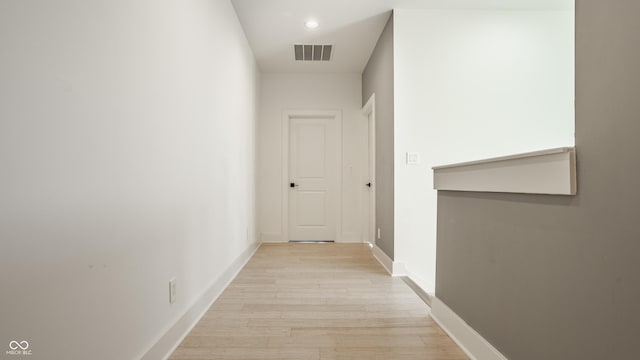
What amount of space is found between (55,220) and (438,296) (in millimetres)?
1993

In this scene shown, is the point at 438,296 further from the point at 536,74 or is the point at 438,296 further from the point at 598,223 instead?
the point at 536,74

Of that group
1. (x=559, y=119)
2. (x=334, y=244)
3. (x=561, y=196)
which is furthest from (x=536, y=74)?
(x=334, y=244)

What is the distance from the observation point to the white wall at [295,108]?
511cm

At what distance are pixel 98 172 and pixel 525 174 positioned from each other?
1.53 m

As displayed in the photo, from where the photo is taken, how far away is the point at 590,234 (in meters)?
0.97

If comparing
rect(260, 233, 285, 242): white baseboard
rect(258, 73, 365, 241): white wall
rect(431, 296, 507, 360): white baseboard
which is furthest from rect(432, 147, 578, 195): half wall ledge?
rect(260, 233, 285, 242): white baseboard

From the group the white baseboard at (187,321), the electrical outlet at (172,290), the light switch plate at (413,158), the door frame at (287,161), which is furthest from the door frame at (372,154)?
the electrical outlet at (172,290)

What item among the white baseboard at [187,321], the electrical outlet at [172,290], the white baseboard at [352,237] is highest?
the electrical outlet at [172,290]

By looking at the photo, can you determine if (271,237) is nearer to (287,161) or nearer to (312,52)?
(287,161)

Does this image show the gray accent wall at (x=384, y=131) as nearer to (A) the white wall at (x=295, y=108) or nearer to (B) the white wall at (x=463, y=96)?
(B) the white wall at (x=463, y=96)

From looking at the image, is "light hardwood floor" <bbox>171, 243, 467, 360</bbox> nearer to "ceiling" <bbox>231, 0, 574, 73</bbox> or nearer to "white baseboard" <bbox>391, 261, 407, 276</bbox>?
"white baseboard" <bbox>391, 261, 407, 276</bbox>

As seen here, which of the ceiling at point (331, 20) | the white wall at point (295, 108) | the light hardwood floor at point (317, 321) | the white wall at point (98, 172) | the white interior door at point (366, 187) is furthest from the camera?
the white wall at point (295, 108)

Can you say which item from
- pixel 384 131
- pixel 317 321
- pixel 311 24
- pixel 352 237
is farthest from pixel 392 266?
pixel 311 24

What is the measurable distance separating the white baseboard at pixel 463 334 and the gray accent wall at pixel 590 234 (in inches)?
3.6
